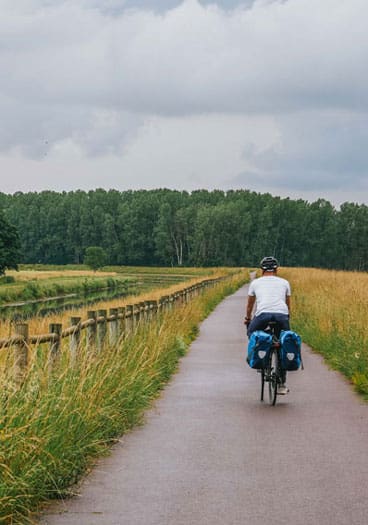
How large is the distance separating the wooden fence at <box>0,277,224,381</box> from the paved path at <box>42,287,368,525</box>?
3.84 ft

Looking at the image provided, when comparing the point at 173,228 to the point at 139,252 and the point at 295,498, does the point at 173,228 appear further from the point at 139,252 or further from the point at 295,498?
the point at 295,498

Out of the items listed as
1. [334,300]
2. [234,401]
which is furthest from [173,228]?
[234,401]

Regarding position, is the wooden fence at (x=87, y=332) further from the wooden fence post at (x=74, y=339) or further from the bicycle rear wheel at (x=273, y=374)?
the bicycle rear wheel at (x=273, y=374)

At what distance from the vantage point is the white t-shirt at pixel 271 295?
12.1m

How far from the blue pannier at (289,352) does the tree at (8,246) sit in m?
74.8

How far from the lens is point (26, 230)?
189 m

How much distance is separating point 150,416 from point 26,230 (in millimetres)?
181034

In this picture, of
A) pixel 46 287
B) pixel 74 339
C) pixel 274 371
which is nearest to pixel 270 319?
pixel 274 371

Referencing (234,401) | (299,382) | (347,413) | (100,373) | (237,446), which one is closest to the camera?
(237,446)

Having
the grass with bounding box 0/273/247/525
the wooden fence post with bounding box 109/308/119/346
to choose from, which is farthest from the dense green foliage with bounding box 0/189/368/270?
the grass with bounding box 0/273/247/525

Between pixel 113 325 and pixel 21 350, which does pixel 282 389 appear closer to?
pixel 113 325

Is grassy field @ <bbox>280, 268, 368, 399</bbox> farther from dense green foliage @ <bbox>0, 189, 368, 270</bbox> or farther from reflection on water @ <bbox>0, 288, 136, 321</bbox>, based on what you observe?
dense green foliage @ <bbox>0, 189, 368, 270</bbox>

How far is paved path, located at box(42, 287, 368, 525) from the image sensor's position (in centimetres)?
625

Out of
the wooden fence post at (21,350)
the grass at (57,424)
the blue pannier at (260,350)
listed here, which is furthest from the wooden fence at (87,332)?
the blue pannier at (260,350)
